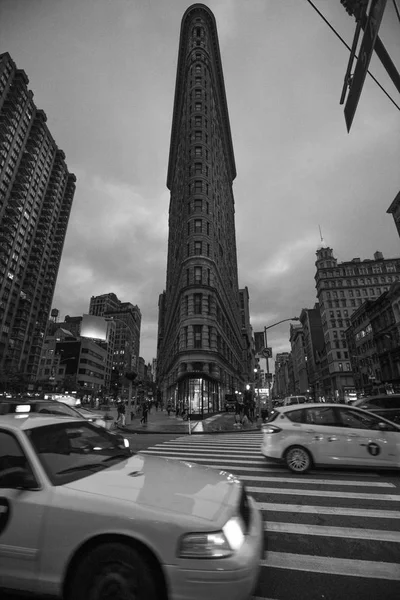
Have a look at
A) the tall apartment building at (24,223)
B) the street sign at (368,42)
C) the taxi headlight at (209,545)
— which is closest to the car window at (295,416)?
the taxi headlight at (209,545)

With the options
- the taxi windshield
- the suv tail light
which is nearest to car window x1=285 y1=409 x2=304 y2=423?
the suv tail light

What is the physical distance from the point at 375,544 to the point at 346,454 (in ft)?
11.9

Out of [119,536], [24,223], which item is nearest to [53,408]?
[119,536]

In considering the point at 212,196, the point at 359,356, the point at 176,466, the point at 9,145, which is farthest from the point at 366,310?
the point at 9,145

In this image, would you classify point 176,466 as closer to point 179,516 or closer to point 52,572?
→ point 179,516

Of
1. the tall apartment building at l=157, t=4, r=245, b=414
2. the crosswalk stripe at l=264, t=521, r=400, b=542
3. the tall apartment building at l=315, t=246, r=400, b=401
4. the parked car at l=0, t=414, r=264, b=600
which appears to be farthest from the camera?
the tall apartment building at l=315, t=246, r=400, b=401

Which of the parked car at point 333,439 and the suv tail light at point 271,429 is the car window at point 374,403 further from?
the suv tail light at point 271,429

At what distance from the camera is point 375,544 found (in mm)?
3598

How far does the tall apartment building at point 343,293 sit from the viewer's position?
87438mm

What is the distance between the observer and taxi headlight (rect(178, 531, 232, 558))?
2.16 metres

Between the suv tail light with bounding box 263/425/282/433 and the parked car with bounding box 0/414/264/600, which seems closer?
the parked car with bounding box 0/414/264/600

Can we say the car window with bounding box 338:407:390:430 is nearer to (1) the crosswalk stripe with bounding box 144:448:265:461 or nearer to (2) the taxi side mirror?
(2) the taxi side mirror

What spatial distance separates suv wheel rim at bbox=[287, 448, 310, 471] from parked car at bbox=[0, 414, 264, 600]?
4905 millimetres

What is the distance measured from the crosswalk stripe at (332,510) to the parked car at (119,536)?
2411 mm
